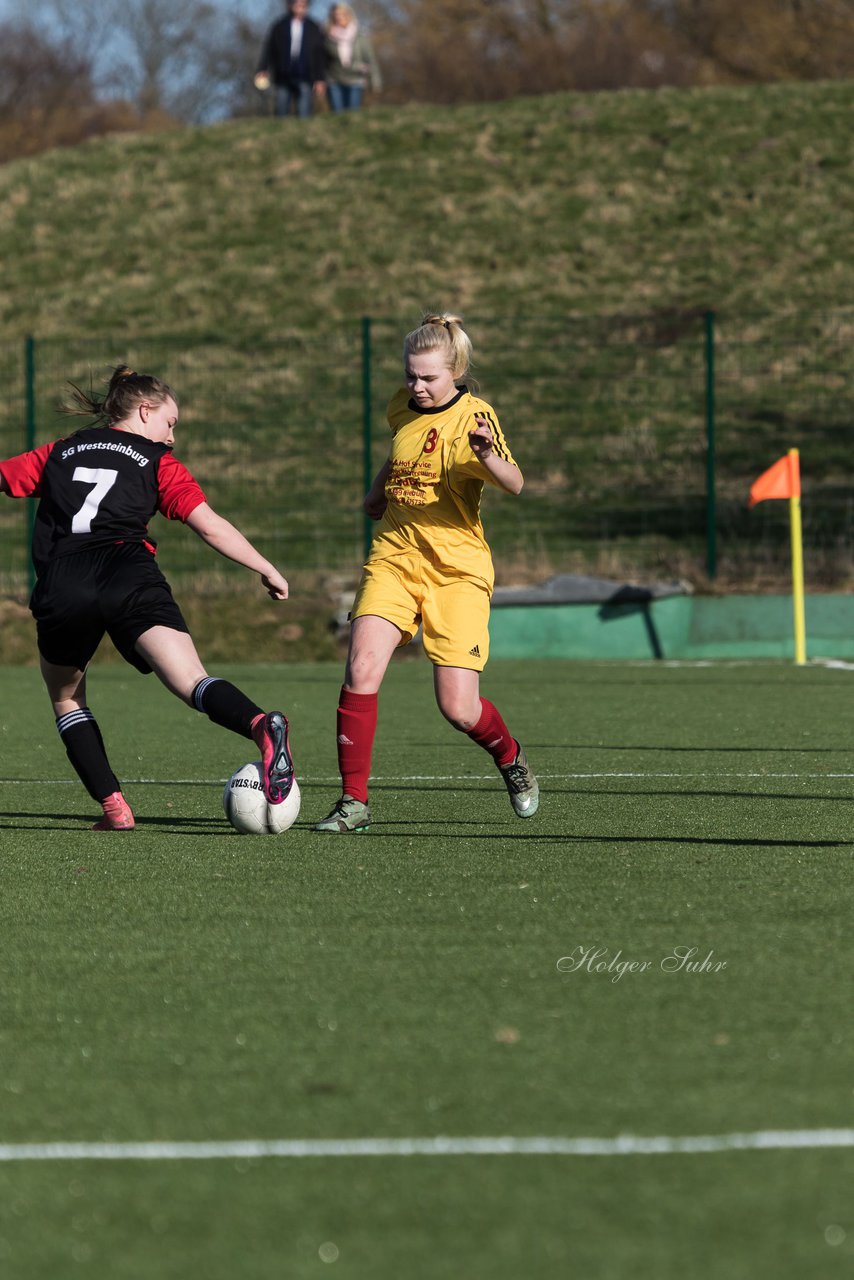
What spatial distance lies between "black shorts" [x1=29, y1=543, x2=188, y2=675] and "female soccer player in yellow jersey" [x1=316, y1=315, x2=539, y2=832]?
2.29ft

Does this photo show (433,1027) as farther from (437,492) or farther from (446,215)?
(446,215)

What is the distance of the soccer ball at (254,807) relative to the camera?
6625 millimetres

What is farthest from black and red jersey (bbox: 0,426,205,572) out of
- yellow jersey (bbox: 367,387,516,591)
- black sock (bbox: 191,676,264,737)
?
yellow jersey (bbox: 367,387,516,591)

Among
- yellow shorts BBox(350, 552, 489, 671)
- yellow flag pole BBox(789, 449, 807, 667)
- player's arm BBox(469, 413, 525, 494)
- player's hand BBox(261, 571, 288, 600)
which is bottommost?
yellow flag pole BBox(789, 449, 807, 667)

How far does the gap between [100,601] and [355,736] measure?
102 cm

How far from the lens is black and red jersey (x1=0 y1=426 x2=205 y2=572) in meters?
6.73

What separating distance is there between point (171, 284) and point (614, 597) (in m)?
16.0

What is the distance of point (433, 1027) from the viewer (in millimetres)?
3967

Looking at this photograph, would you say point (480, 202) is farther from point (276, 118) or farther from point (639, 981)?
point (639, 981)

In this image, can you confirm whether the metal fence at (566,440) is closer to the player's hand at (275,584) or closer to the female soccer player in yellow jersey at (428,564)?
the female soccer player in yellow jersey at (428,564)

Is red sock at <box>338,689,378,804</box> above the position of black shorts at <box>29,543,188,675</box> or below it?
below

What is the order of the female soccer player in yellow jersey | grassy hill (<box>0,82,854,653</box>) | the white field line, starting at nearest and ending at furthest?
the white field line < the female soccer player in yellow jersey < grassy hill (<box>0,82,854,653</box>)

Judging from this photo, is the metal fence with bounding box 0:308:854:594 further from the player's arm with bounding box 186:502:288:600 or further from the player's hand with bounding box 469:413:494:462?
the player's hand with bounding box 469:413:494:462

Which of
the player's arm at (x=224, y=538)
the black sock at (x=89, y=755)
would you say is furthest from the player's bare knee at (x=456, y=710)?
the black sock at (x=89, y=755)
